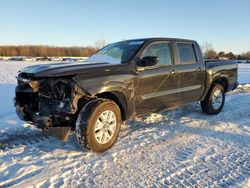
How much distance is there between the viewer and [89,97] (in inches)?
193

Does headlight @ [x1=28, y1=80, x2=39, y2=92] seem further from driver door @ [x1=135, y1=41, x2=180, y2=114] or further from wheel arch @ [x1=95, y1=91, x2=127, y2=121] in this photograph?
driver door @ [x1=135, y1=41, x2=180, y2=114]

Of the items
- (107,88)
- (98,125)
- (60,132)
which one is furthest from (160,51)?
(60,132)

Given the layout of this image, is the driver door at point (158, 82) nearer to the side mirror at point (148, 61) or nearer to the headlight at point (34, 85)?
the side mirror at point (148, 61)

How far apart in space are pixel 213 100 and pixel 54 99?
4280 millimetres

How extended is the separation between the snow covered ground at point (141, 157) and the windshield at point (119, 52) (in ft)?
4.67

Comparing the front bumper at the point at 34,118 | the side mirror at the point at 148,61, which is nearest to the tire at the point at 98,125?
the front bumper at the point at 34,118

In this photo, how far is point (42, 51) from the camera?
303ft

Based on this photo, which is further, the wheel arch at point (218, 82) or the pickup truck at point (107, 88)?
the wheel arch at point (218, 82)

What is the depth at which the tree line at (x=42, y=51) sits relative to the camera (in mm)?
90750

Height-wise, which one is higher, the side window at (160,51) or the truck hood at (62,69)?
the side window at (160,51)

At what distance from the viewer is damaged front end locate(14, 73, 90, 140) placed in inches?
183

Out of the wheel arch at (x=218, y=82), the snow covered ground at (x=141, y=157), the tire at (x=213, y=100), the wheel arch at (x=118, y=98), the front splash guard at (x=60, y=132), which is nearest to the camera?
the snow covered ground at (x=141, y=157)

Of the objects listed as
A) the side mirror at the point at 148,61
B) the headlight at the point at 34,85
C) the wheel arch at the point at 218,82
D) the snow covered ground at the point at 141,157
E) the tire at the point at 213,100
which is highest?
the side mirror at the point at 148,61

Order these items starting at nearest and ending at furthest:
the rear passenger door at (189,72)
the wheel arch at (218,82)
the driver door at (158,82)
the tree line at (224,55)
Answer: the driver door at (158,82) → the rear passenger door at (189,72) → the wheel arch at (218,82) → the tree line at (224,55)
